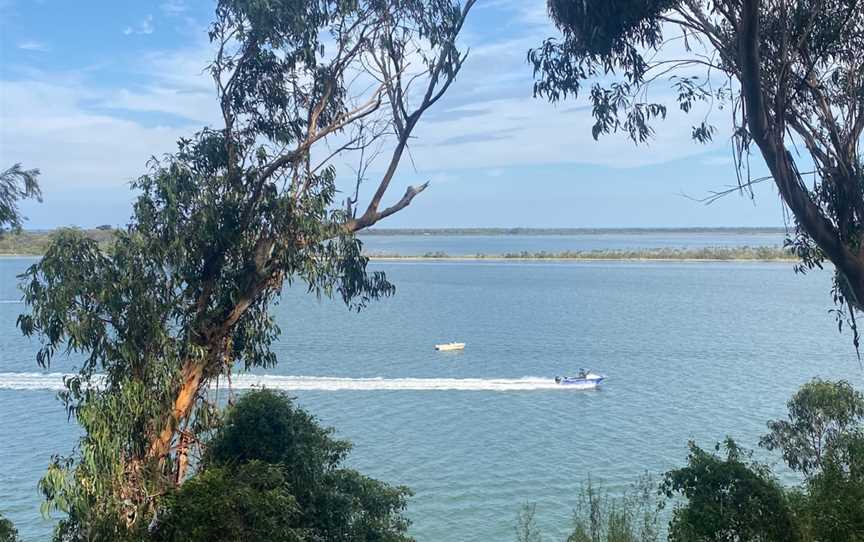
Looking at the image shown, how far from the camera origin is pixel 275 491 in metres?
6.00

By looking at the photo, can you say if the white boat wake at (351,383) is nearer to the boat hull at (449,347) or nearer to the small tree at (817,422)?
the boat hull at (449,347)

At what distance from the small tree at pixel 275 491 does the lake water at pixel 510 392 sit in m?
5.56

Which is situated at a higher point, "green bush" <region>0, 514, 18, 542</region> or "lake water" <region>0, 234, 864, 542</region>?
"green bush" <region>0, 514, 18, 542</region>

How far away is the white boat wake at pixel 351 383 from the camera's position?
2406 cm

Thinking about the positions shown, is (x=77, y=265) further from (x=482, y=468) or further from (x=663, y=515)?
(x=482, y=468)

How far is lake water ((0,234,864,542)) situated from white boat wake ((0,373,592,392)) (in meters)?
0.12

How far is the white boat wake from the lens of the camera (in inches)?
947

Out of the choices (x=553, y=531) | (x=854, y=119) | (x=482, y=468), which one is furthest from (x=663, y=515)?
(x=854, y=119)

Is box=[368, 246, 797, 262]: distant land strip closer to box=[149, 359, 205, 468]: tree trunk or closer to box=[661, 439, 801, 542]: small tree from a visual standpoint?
box=[149, 359, 205, 468]: tree trunk

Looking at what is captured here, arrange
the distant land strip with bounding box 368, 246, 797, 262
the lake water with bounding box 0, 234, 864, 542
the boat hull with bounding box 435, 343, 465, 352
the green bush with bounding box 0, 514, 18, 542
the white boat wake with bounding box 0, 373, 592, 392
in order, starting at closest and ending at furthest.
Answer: the green bush with bounding box 0, 514, 18, 542, the lake water with bounding box 0, 234, 864, 542, the white boat wake with bounding box 0, 373, 592, 392, the boat hull with bounding box 435, 343, 465, 352, the distant land strip with bounding box 368, 246, 797, 262

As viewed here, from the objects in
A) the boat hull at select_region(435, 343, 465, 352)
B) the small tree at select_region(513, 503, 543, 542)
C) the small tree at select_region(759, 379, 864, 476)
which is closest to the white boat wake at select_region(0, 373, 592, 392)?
the boat hull at select_region(435, 343, 465, 352)

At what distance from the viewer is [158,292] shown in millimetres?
6973

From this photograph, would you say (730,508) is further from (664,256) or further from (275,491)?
(664,256)

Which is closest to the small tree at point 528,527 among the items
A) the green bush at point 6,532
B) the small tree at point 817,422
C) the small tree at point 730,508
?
the small tree at point 817,422
